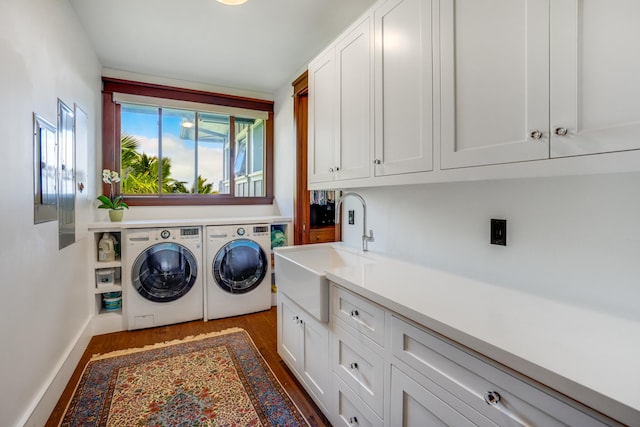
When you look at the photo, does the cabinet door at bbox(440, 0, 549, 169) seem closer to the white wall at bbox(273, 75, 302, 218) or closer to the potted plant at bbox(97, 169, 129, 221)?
the white wall at bbox(273, 75, 302, 218)

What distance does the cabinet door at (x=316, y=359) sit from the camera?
1616 millimetres

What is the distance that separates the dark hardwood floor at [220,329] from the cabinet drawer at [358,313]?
70cm

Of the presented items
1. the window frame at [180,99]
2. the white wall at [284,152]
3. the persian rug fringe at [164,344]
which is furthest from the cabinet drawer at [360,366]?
the window frame at [180,99]

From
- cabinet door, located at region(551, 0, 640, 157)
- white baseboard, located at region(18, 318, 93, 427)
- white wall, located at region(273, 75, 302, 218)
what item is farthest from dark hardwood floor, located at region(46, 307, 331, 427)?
cabinet door, located at region(551, 0, 640, 157)

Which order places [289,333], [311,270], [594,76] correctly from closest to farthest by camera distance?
[594,76], [311,270], [289,333]

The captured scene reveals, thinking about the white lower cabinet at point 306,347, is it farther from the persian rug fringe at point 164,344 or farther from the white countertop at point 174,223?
the white countertop at point 174,223

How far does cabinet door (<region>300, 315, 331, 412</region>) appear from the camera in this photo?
1.62m

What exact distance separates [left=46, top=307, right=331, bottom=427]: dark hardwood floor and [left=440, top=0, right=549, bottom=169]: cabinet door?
5.31ft

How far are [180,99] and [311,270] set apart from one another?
2.88 meters

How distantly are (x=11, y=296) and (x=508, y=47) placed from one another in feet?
7.41

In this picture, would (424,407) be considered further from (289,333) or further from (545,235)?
(289,333)

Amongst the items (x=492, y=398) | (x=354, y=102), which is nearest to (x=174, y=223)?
(x=354, y=102)

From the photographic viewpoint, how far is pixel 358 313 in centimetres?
135

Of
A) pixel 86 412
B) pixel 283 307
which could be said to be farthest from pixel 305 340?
pixel 86 412
